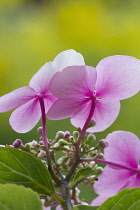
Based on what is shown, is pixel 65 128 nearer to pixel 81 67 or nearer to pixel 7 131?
pixel 7 131

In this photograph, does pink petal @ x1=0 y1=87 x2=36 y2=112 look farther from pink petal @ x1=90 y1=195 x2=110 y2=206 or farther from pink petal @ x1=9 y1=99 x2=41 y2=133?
pink petal @ x1=90 y1=195 x2=110 y2=206

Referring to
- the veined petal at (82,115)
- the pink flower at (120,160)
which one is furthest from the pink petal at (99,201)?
the veined petal at (82,115)

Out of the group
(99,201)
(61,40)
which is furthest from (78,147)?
(61,40)

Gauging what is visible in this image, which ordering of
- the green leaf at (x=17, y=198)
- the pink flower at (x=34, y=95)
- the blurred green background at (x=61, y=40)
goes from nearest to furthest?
the green leaf at (x=17, y=198), the pink flower at (x=34, y=95), the blurred green background at (x=61, y=40)

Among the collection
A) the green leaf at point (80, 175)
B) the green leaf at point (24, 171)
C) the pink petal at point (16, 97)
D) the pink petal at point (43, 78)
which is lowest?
the green leaf at point (80, 175)

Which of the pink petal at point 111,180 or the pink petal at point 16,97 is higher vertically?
the pink petal at point 16,97

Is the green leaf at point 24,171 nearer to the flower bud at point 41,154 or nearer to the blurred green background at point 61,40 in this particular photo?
the flower bud at point 41,154

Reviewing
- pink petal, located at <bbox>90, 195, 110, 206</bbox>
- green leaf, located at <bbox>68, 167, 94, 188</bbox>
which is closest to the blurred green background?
pink petal, located at <bbox>90, 195, 110, 206</bbox>

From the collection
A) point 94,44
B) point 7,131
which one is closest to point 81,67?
point 7,131
